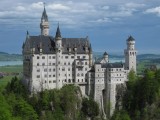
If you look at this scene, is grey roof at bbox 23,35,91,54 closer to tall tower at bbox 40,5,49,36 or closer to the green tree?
tall tower at bbox 40,5,49,36

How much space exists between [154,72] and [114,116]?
56.5ft

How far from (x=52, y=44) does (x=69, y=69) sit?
8.17m

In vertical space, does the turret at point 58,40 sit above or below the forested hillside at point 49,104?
above

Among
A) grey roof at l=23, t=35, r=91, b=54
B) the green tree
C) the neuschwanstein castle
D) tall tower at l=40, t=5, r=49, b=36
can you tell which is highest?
tall tower at l=40, t=5, r=49, b=36

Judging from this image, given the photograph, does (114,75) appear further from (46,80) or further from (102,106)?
(46,80)

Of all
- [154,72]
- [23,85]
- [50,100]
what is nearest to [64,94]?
[50,100]

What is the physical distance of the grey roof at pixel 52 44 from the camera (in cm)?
10418

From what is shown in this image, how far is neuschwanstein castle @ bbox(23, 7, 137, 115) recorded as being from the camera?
103 m

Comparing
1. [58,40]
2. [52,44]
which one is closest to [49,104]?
[52,44]

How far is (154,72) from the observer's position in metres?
110

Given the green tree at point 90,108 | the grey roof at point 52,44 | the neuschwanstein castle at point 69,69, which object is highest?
the grey roof at point 52,44

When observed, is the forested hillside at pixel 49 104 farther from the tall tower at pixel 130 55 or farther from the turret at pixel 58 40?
the tall tower at pixel 130 55

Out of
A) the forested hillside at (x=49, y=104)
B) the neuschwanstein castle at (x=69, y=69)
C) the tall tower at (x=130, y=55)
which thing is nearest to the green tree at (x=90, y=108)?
the forested hillside at (x=49, y=104)

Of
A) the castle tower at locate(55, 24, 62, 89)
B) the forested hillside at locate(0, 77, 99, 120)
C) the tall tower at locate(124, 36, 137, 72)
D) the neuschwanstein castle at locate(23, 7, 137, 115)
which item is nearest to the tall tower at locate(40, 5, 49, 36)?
the neuschwanstein castle at locate(23, 7, 137, 115)
